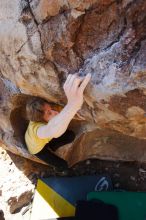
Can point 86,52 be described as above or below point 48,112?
above

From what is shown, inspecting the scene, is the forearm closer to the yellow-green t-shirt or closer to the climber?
the climber

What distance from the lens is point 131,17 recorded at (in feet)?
5.91

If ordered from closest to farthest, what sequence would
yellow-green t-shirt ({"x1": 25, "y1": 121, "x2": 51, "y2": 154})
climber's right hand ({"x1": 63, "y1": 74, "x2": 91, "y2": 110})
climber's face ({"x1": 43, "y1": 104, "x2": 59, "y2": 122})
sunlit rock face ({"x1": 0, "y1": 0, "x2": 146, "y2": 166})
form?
1. sunlit rock face ({"x1": 0, "y1": 0, "x2": 146, "y2": 166})
2. climber's right hand ({"x1": 63, "y1": 74, "x2": 91, "y2": 110})
3. climber's face ({"x1": 43, "y1": 104, "x2": 59, "y2": 122})
4. yellow-green t-shirt ({"x1": 25, "y1": 121, "x2": 51, "y2": 154})

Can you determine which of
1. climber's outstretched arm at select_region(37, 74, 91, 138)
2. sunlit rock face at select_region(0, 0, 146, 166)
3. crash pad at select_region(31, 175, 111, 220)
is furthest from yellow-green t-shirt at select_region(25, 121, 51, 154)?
climber's outstretched arm at select_region(37, 74, 91, 138)

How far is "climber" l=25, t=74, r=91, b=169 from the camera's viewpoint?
6.37 feet

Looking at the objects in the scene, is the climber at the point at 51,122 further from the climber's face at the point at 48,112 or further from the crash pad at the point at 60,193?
the crash pad at the point at 60,193

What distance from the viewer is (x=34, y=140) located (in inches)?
106

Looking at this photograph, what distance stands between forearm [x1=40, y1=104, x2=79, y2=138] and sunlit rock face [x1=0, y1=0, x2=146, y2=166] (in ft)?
0.38

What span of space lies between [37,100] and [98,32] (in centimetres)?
76

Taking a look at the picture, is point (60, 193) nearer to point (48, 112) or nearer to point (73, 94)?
point (48, 112)

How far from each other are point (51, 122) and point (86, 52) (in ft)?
1.38

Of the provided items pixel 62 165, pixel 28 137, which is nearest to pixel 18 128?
pixel 28 137

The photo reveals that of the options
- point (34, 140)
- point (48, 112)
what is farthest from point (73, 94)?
point (34, 140)

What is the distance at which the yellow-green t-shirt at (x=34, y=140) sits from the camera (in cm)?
259
